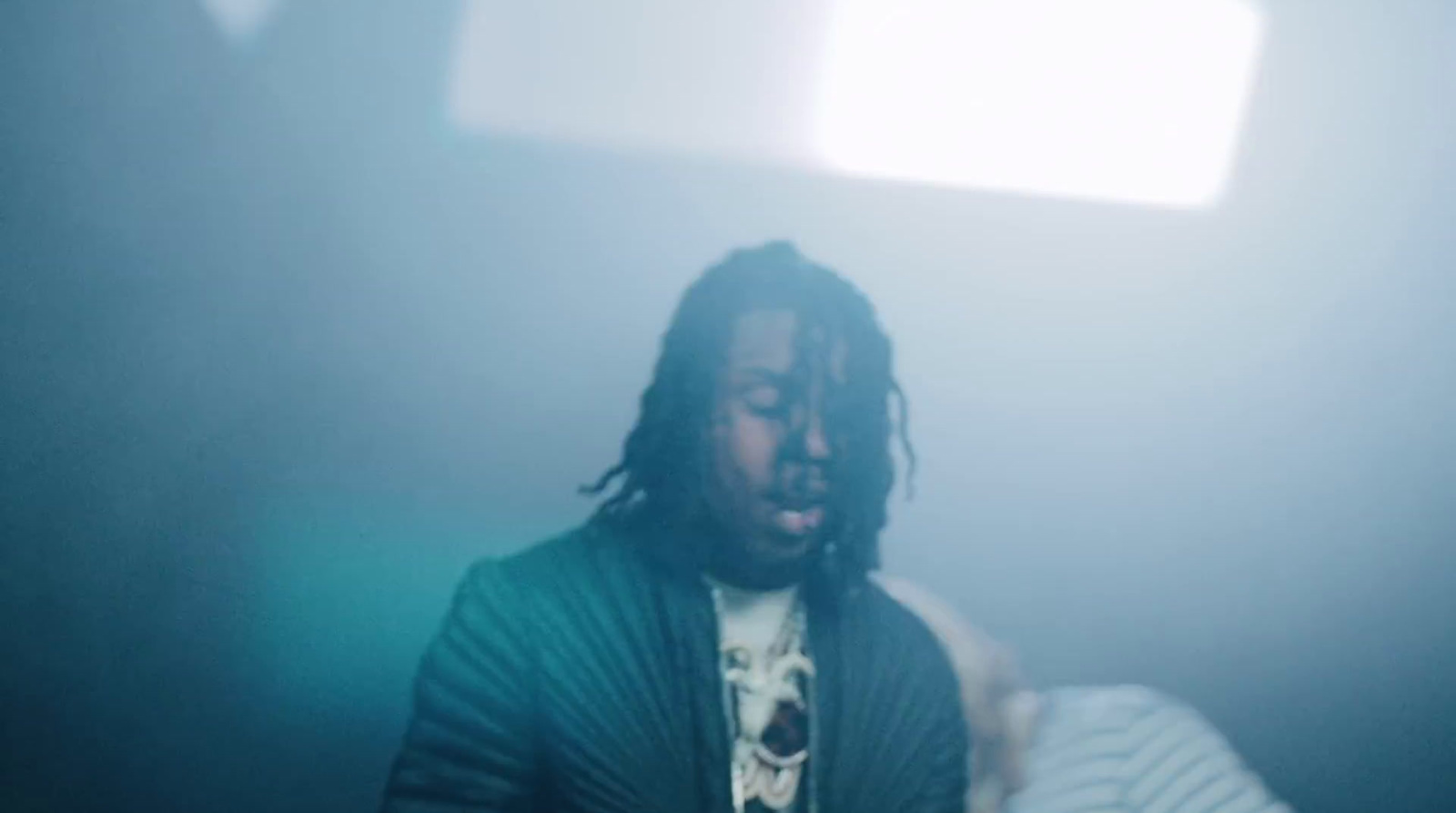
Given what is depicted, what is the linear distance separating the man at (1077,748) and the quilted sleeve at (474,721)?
17.9 inches

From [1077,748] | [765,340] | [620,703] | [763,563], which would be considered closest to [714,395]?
[765,340]

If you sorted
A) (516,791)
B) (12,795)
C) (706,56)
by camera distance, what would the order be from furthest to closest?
(706,56)
(12,795)
(516,791)

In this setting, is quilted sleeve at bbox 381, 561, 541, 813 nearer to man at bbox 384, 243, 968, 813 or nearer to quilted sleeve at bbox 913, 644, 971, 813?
man at bbox 384, 243, 968, 813

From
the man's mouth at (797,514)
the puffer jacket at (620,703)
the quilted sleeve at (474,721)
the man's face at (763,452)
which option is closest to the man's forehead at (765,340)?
the man's face at (763,452)

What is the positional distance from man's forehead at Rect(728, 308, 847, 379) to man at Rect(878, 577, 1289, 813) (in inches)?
12.4

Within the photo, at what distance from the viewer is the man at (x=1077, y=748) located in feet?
3.98

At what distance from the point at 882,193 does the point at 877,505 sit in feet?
1.28

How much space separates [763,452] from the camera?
1148 mm

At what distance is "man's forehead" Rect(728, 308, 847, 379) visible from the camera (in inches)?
45.5

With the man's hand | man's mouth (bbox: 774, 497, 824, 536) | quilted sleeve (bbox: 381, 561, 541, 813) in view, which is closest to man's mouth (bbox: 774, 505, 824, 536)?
man's mouth (bbox: 774, 497, 824, 536)

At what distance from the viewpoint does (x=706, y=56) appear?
1271mm

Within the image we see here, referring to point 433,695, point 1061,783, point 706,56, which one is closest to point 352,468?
point 433,695

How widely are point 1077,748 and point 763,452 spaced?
549 millimetres

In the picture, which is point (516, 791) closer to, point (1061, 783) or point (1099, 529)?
point (1061, 783)
